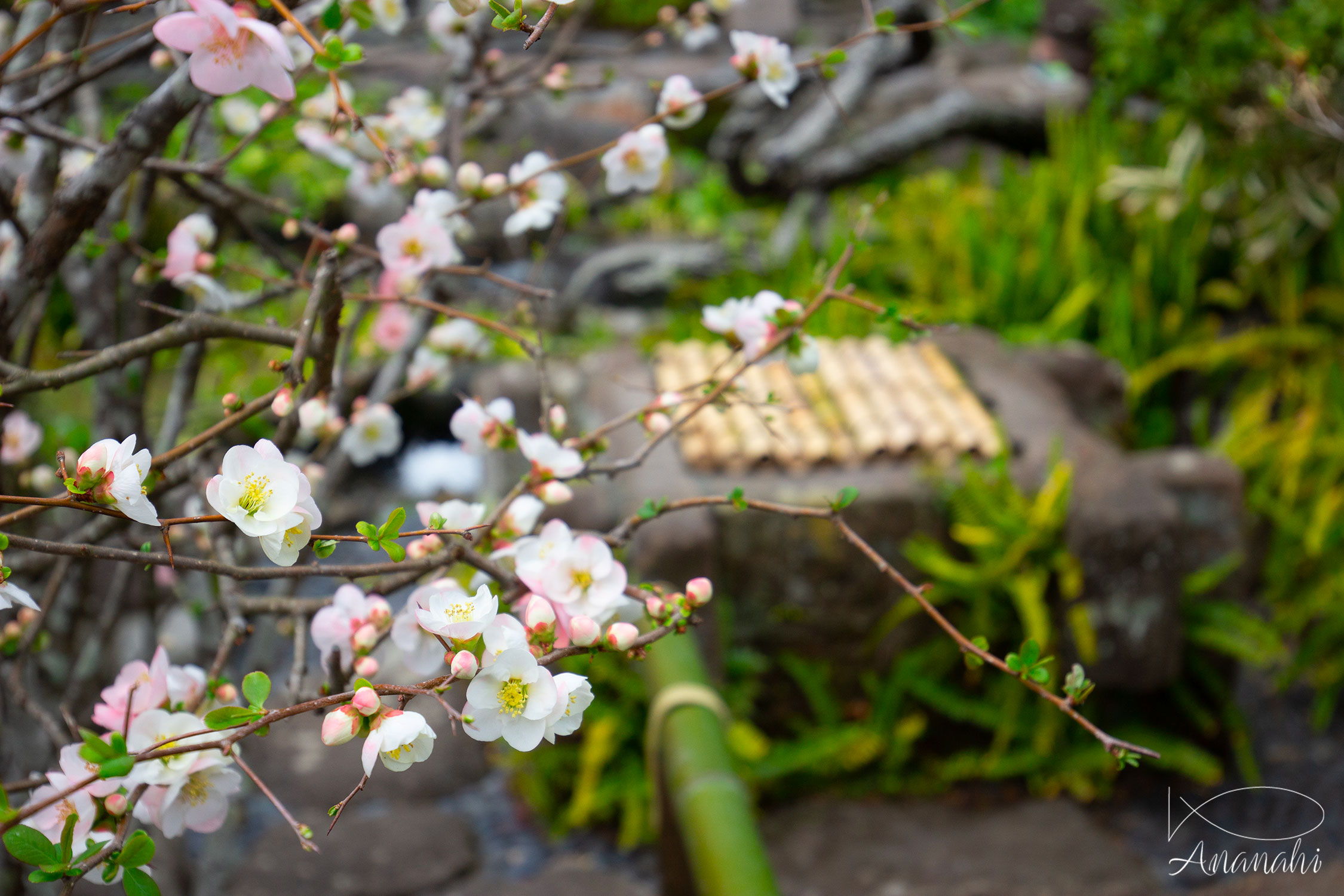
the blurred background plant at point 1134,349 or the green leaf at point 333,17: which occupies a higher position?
the green leaf at point 333,17

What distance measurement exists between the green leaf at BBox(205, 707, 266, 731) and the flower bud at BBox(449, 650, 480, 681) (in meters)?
0.12

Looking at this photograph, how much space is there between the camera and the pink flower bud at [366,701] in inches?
22.7

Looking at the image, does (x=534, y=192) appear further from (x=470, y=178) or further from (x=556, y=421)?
(x=556, y=421)

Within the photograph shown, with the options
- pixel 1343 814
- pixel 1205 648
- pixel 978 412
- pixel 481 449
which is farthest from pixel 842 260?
pixel 1343 814

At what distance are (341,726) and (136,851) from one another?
14 centimetres

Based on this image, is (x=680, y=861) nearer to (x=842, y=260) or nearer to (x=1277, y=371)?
(x=842, y=260)

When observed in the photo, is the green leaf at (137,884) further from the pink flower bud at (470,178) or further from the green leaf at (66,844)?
the pink flower bud at (470,178)

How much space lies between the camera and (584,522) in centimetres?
269

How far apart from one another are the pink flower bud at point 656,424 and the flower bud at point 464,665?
46 centimetres

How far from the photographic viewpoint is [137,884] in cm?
56

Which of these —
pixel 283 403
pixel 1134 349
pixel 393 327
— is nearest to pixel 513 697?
pixel 283 403

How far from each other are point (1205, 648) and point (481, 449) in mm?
2726

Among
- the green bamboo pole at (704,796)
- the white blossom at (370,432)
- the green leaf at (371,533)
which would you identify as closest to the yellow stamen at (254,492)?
the green leaf at (371,533)
